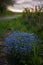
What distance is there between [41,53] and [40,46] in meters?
0.17

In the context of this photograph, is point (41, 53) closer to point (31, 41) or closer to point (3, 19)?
point (31, 41)

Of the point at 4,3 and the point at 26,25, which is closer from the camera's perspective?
the point at 26,25

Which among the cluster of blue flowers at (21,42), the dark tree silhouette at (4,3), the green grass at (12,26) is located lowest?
the green grass at (12,26)

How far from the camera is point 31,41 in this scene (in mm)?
4781

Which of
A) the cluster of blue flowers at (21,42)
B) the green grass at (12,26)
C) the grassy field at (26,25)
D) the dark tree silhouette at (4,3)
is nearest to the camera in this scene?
the cluster of blue flowers at (21,42)

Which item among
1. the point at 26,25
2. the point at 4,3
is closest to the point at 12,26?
the point at 26,25

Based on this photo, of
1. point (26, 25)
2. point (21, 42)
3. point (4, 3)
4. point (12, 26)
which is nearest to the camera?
point (21, 42)

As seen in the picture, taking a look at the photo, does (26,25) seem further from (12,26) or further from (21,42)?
(21,42)

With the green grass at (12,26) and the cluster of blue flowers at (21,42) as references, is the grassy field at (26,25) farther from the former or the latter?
the cluster of blue flowers at (21,42)

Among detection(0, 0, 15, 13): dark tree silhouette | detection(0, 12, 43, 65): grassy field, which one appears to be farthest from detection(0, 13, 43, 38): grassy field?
detection(0, 0, 15, 13): dark tree silhouette

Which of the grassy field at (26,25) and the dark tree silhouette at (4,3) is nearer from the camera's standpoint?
the grassy field at (26,25)

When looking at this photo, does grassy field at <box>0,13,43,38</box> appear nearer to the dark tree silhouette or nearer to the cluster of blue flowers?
the cluster of blue flowers

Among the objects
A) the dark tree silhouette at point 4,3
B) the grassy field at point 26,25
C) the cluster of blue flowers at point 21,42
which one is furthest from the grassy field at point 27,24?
the dark tree silhouette at point 4,3

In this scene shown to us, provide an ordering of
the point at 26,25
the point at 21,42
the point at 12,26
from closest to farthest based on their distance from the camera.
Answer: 1. the point at 21,42
2. the point at 26,25
3. the point at 12,26
